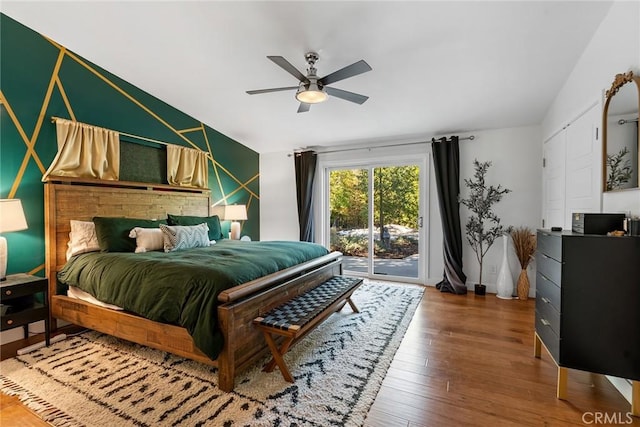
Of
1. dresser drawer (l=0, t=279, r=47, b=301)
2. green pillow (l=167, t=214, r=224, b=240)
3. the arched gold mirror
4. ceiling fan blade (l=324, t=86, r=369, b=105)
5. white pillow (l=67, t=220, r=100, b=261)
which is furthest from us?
green pillow (l=167, t=214, r=224, b=240)

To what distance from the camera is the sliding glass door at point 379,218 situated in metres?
4.84

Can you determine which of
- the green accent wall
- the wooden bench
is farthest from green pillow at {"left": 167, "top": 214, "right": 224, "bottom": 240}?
the wooden bench

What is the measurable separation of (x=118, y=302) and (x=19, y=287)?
88 cm

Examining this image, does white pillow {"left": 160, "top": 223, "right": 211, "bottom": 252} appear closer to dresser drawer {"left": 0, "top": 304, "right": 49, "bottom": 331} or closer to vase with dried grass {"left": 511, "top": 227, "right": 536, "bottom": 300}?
dresser drawer {"left": 0, "top": 304, "right": 49, "bottom": 331}

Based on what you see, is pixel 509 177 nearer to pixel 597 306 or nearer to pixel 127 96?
pixel 597 306

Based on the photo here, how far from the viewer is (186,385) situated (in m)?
2.02

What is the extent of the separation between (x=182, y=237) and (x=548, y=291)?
11.2 feet

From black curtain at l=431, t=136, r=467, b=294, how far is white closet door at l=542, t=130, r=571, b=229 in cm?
105

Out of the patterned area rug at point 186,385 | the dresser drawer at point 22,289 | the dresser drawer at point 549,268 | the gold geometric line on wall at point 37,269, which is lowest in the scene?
the patterned area rug at point 186,385

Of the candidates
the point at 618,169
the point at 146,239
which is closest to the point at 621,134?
the point at 618,169

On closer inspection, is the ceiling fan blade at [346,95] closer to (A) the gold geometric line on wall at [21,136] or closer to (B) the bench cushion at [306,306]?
(B) the bench cushion at [306,306]

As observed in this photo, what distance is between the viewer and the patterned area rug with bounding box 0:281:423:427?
67.4 inches

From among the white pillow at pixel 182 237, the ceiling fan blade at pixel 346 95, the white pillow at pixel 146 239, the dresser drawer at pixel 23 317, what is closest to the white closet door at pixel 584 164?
the ceiling fan blade at pixel 346 95

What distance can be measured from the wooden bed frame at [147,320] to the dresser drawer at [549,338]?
6.43 feet
